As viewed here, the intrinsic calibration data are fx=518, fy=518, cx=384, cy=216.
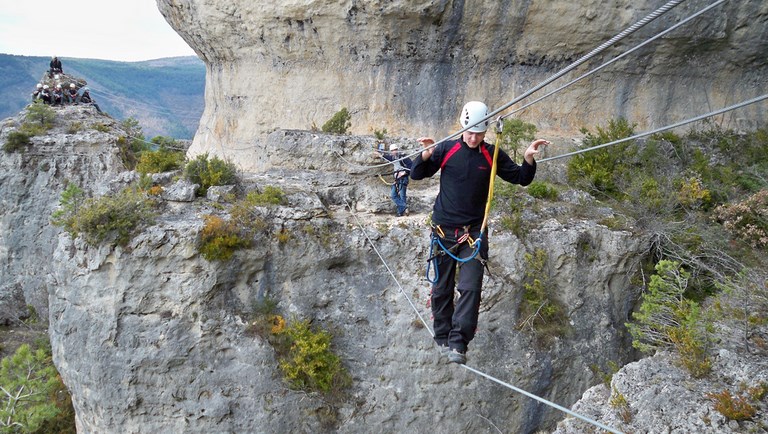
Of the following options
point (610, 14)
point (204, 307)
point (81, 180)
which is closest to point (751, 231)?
point (610, 14)

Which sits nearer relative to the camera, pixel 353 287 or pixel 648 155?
pixel 353 287

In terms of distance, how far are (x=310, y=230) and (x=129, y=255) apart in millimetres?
3049

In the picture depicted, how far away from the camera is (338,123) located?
13586mm

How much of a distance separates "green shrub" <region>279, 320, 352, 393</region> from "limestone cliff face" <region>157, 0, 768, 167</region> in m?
6.85

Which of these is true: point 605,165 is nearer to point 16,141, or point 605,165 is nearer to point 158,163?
point 158,163

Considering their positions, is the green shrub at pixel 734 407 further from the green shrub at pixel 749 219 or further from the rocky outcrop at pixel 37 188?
the rocky outcrop at pixel 37 188

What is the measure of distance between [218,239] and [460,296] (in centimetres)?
512

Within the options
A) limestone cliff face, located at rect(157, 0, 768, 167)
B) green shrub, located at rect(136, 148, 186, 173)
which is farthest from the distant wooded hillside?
green shrub, located at rect(136, 148, 186, 173)

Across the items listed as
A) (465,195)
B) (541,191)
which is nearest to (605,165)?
(541,191)

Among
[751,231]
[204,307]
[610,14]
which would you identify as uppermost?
[610,14]

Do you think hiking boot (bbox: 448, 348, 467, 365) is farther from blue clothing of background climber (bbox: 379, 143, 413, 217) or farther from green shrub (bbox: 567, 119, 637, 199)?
green shrub (bbox: 567, 119, 637, 199)

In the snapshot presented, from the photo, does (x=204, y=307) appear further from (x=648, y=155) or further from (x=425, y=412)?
(x=648, y=155)

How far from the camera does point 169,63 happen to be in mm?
64688

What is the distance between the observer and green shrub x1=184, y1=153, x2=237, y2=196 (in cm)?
1013
